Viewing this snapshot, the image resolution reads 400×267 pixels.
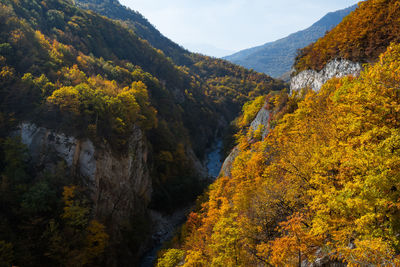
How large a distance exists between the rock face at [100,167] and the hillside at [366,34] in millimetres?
37418

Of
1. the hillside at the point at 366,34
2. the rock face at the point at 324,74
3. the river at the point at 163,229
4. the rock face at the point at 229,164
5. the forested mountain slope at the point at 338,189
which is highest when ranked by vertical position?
the hillside at the point at 366,34

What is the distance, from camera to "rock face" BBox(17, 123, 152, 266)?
3306 centimetres

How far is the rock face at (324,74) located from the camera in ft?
102

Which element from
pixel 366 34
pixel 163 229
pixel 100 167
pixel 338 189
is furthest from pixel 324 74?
pixel 163 229

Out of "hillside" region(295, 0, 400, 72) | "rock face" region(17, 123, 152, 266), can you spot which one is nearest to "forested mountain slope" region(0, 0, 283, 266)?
"rock face" region(17, 123, 152, 266)

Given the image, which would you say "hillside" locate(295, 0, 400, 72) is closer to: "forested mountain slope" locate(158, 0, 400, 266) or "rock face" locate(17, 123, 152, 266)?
"forested mountain slope" locate(158, 0, 400, 266)

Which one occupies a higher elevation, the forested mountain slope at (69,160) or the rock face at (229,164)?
the forested mountain slope at (69,160)

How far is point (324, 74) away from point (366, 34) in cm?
795

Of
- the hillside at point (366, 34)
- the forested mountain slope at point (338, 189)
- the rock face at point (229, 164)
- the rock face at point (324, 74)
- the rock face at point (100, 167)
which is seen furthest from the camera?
the rock face at point (229, 164)

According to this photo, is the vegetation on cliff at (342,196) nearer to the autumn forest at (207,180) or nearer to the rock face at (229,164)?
the autumn forest at (207,180)

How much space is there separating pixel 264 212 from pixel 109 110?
31.3 m

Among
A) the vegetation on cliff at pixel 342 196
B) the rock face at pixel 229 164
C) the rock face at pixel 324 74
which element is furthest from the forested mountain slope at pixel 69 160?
the rock face at pixel 324 74

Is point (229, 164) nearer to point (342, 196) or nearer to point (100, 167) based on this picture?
point (100, 167)

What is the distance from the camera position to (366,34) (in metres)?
29.9
